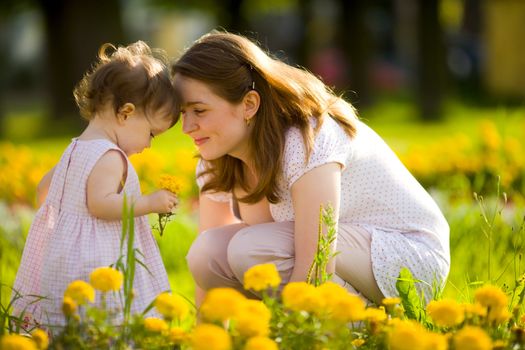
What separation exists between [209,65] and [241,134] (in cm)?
26

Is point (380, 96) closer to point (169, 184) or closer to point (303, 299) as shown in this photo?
point (169, 184)

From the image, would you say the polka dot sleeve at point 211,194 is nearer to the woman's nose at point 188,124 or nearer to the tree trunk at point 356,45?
the woman's nose at point 188,124

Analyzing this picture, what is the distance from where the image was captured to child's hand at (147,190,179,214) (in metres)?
2.83

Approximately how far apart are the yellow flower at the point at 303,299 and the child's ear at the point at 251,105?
3.82 ft

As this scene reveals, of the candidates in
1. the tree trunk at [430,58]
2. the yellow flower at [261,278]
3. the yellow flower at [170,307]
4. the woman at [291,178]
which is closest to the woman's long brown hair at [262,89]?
the woman at [291,178]

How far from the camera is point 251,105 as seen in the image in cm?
320

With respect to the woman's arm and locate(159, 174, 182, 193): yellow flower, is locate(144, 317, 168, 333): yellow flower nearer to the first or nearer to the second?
locate(159, 174, 182, 193): yellow flower

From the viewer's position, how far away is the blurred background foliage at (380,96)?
175 inches

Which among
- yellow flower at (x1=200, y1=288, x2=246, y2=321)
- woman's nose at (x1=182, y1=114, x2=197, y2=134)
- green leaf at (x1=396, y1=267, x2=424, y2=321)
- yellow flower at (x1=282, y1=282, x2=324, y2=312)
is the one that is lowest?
green leaf at (x1=396, y1=267, x2=424, y2=321)

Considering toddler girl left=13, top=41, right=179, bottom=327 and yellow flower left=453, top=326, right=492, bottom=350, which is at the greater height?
toddler girl left=13, top=41, right=179, bottom=327

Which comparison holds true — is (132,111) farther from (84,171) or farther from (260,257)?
(260,257)

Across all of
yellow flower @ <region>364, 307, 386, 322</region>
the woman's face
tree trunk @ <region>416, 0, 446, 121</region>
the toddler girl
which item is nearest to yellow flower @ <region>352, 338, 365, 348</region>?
yellow flower @ <region>364, 307, 386, 322</region>

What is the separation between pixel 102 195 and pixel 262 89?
0.69 m

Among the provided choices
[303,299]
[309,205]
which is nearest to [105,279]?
[303,299]
